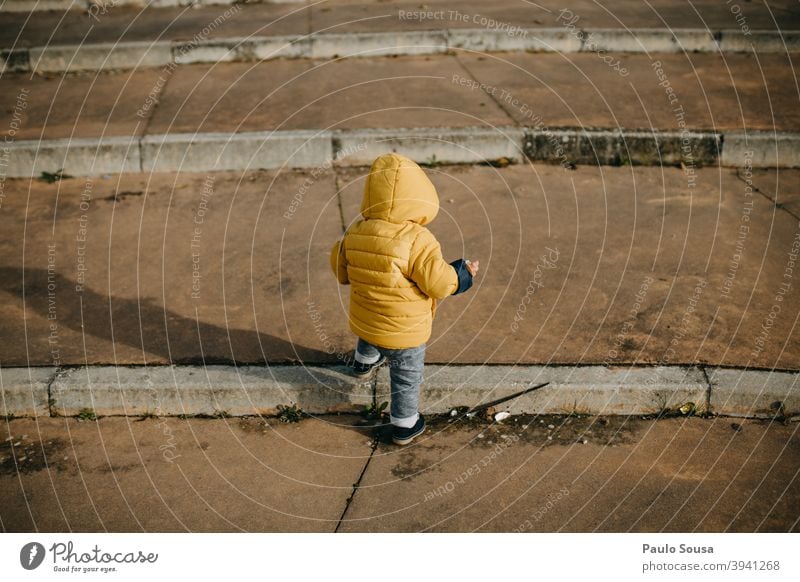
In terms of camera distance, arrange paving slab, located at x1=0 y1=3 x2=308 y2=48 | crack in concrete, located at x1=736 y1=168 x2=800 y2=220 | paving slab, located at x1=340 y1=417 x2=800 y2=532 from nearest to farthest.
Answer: paving slab, located at x1=340 y1=417 x2=800 y2=532, crack in concrete, located at x1=736 y1=168 x2=800 y2=220, paving slab, located at x1=0 y1=3 x2=308 y2=48

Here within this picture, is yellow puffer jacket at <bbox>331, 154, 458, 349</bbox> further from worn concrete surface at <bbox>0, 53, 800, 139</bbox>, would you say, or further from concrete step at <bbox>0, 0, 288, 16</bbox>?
concrete step at <bbox>0, 0, 288, 16</bbox>

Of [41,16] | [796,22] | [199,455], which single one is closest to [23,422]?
[199,455]

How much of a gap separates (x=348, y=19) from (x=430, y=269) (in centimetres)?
742

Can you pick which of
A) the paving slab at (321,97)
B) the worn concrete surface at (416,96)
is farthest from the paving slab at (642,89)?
the paving slab at (321,97)

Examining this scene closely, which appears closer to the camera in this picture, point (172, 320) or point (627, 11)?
point (172, 320)

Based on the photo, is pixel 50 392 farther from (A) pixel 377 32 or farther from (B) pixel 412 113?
(A) pixel 377 32

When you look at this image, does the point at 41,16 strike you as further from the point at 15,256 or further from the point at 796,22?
the point at 796,22

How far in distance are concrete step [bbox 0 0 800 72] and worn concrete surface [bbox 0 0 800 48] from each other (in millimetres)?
13

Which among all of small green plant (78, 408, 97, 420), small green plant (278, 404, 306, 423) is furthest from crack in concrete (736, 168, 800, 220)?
small green plant (78, 408, 97, 420)

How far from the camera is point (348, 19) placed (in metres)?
10.2

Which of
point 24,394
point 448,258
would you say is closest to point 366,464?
point 24,394

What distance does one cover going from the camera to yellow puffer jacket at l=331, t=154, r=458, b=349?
11.7 ft

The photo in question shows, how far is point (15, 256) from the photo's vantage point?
562cm

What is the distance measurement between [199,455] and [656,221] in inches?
148
